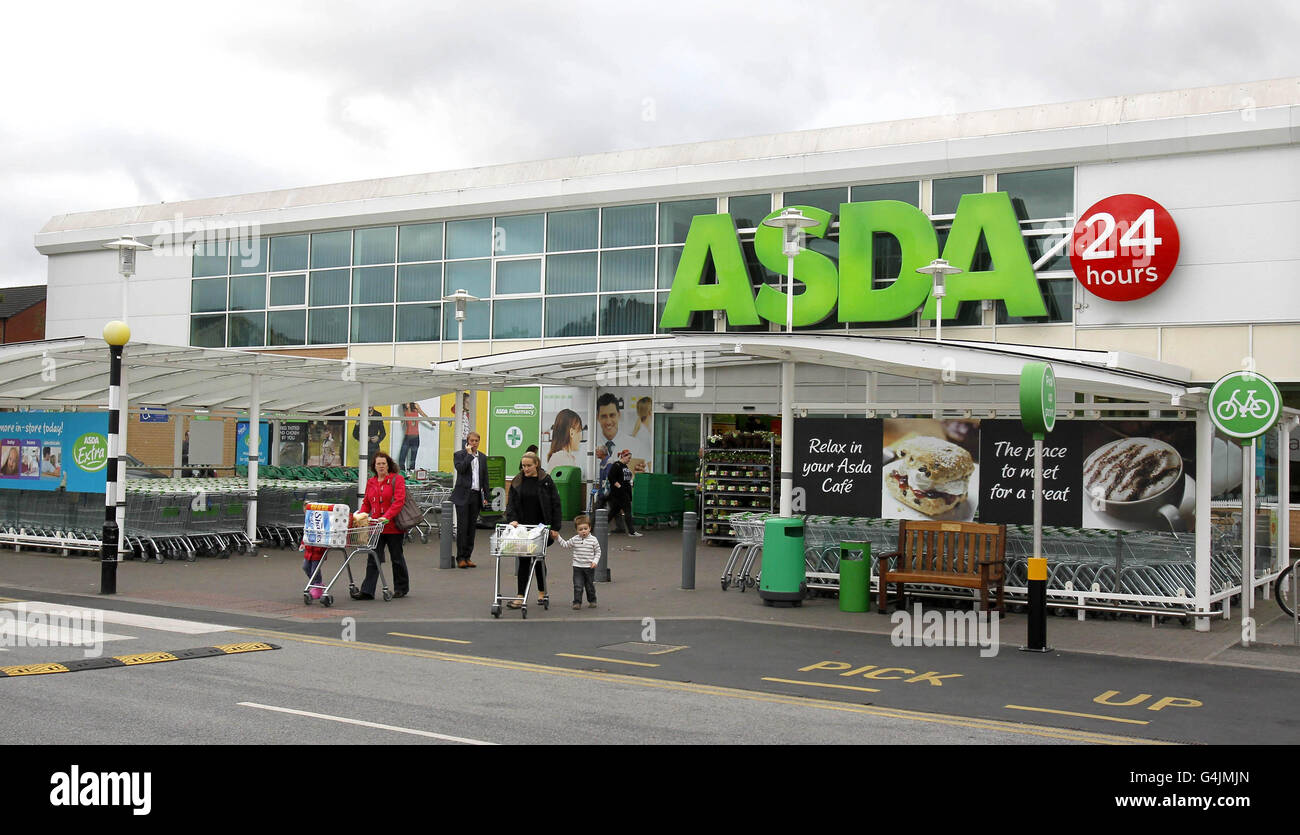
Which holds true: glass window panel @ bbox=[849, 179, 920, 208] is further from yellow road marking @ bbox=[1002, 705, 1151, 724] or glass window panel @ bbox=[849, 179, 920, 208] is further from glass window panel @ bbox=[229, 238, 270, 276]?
glass window panel @ bbox=[229, 238, 270, 276]

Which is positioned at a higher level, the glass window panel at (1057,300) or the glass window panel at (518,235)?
the glass window panel at (518,235)

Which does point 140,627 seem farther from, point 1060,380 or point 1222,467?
point 1222,467

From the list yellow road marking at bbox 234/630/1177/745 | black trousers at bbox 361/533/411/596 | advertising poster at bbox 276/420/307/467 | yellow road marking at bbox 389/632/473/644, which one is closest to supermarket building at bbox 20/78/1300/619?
advertising poster at bbox 276/420/307/467

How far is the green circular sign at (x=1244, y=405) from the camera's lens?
12.0 meters

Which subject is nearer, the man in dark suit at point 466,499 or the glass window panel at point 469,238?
the man in dark suit at point 466,499

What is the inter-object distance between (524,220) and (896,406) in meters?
15.6

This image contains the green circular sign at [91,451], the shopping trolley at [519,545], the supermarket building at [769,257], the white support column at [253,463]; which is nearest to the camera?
the shopping trolley at [519,545]

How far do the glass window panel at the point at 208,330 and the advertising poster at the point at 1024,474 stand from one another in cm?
2614

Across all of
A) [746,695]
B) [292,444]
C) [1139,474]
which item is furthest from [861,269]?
[292,444]

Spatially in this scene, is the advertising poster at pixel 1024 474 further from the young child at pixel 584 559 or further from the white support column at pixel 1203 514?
the young child at pixel 584 559

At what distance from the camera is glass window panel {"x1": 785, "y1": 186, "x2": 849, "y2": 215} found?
25.6m

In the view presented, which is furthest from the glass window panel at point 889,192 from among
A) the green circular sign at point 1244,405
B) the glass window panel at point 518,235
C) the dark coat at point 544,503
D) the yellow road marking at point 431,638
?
the yellow road marking at point 431,638

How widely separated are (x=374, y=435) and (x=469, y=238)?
5.89m
